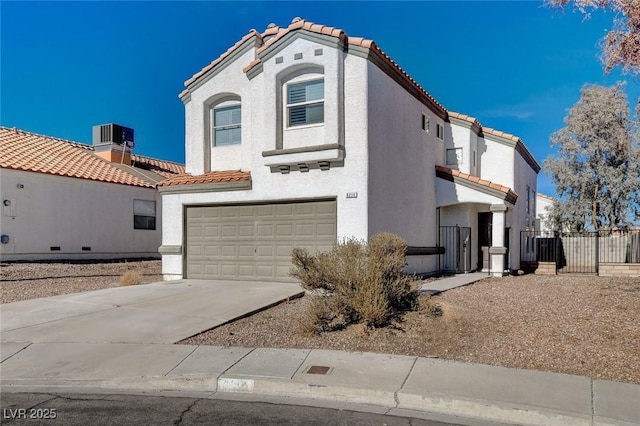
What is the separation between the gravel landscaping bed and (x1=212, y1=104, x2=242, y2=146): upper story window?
697 centimetres

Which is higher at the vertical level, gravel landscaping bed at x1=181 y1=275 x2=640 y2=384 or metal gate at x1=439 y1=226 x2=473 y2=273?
metal gate at x1=439 y1=226 x2=473 y2=273

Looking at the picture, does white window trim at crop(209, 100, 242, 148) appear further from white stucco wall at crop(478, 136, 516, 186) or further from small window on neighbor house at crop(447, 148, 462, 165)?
white stucco wall at crop(478, 136, 516, 186)

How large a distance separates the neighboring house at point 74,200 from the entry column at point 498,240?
53.0 feet

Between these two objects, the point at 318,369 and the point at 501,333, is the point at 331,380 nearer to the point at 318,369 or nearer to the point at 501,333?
the point at 318,369

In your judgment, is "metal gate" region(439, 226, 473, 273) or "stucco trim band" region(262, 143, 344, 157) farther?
"metal gate" region(439, 226, 473, 273)

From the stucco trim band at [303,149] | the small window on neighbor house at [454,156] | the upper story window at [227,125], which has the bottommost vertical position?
the stucco trim band at [303,149]

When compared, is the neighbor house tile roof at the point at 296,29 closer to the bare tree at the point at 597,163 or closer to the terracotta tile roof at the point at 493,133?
the terracotta tile roof at the point at 493,133

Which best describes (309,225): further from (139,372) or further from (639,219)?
(639,219)

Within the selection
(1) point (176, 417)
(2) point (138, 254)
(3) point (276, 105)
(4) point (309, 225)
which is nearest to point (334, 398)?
(1) point (176, 417)

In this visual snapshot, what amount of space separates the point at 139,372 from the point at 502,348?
529 cm

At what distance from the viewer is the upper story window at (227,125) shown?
1616 centimetres

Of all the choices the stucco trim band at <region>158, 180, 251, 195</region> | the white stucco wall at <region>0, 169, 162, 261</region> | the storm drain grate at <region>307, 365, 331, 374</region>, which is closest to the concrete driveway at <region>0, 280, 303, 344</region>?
the storm drain grate at <region>307, 365, 331, 374</region>

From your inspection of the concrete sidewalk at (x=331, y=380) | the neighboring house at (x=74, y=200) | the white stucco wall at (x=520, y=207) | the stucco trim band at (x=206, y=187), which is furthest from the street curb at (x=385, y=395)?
the white stucco wall at (x=520, y=207)

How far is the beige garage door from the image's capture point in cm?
1380
